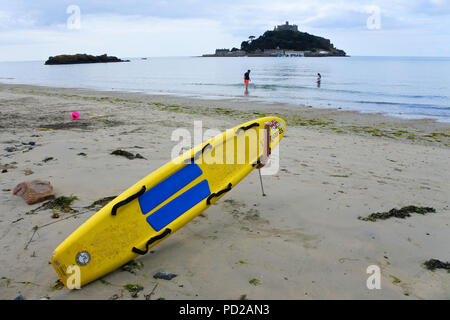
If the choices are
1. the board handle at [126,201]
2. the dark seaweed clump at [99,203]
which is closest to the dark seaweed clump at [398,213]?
the board handle at [126,201]

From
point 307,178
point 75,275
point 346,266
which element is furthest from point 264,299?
point 307,178

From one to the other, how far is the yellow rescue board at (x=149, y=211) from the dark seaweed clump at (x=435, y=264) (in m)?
1.99

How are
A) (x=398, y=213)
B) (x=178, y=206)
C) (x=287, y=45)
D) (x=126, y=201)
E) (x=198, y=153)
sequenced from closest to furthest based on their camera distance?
(x=126, y=201) < (x=178, y=206) < (x=198, y=153) < (x=398, y=213) < (x=287, y=45)

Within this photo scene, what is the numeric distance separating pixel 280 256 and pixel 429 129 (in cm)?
1037

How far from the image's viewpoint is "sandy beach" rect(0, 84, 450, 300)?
2.66m

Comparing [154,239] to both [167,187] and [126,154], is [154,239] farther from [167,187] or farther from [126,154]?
[126,154]

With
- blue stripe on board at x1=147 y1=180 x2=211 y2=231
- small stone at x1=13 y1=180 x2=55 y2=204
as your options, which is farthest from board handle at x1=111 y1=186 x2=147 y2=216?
small stone at x1=13 y1=180 x2=55 y2=204

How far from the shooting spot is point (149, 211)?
10.0 feet

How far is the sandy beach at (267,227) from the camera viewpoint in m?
2.66

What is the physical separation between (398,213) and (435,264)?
41.1 inches

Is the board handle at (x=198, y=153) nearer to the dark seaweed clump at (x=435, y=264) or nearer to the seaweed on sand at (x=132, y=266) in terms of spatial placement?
the seaweed on sand at (x=132, y=266)

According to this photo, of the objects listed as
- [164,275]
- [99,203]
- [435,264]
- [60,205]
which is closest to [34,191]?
[60,205]

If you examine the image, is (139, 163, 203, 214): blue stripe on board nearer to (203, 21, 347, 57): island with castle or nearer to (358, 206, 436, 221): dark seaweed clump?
(358, 206, 436, 221): dark seaweed clump
